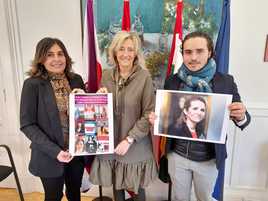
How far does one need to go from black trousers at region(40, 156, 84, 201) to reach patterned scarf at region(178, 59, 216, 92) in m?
0.90

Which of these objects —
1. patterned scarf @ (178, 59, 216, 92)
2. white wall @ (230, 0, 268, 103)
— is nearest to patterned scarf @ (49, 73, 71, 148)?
patterned scarf @ (178, 59, 216, 92)

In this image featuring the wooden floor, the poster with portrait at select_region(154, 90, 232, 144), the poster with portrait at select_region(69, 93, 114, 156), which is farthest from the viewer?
the wooden floor

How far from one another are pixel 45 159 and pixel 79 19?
122cm

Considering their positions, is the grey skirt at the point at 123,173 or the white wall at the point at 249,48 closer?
the grey skirt at the point at 123,173

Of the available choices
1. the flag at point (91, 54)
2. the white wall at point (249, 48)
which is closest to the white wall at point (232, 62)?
the white wall at point (249, 48)

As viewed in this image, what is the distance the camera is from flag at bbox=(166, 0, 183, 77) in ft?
6.01

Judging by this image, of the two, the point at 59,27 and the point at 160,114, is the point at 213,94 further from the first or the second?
the point at 59,27

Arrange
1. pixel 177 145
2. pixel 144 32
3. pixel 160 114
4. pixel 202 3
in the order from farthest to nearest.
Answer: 1. pixel 144 32
2. pixel 202 3
3. pixel 177 145
4. pixel 160 114

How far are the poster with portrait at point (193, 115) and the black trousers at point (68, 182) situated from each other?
→ 663 millimetres

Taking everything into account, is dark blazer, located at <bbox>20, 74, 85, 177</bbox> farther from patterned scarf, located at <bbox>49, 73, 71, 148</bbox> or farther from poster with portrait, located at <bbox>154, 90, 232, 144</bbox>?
poster with portrait, located at <bbox>154, 90, 232, 144</bbox>

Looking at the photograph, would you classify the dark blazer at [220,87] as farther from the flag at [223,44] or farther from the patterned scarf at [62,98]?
the patterned scarf at [62,98]

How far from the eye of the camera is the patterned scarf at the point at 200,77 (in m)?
1.32

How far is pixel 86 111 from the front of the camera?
1.44 metres

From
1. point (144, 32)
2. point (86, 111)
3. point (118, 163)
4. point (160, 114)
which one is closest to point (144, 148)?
point (118, 163)
